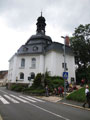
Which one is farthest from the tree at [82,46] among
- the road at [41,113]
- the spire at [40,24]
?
the road at [41,113]

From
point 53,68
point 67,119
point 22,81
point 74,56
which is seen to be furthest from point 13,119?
point 74,56

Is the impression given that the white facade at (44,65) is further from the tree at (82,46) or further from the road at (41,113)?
the road at (41,113)

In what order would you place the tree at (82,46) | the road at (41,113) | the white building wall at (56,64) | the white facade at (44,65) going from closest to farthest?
1. the road at (41,113)
2. the white building wall at (56,64)
3. the white facade at (44,65)
4. the tree at (82,46)

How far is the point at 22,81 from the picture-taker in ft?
119

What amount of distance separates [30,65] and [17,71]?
4.00 m

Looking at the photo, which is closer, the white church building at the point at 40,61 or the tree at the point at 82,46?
the white church building at the point at 40,61

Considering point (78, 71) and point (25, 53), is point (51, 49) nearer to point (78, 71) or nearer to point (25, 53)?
point (25, 53)

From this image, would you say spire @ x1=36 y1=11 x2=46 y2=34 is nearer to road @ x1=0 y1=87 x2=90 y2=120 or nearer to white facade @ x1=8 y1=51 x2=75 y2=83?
white facade @ x1=8 y1=51 x2=75 y2=83

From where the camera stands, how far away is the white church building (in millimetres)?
33219

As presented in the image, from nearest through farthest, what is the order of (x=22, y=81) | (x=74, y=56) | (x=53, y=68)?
(x=53, y=68), (x=22, y=81), (x=74, y=56)

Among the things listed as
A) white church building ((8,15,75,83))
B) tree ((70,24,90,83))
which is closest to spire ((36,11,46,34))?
white church building ((8,15,75,83))

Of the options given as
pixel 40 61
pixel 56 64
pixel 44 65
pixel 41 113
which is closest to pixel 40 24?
pixel 40 61

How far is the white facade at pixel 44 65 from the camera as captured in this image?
32.8 metres

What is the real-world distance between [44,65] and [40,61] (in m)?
1.51
